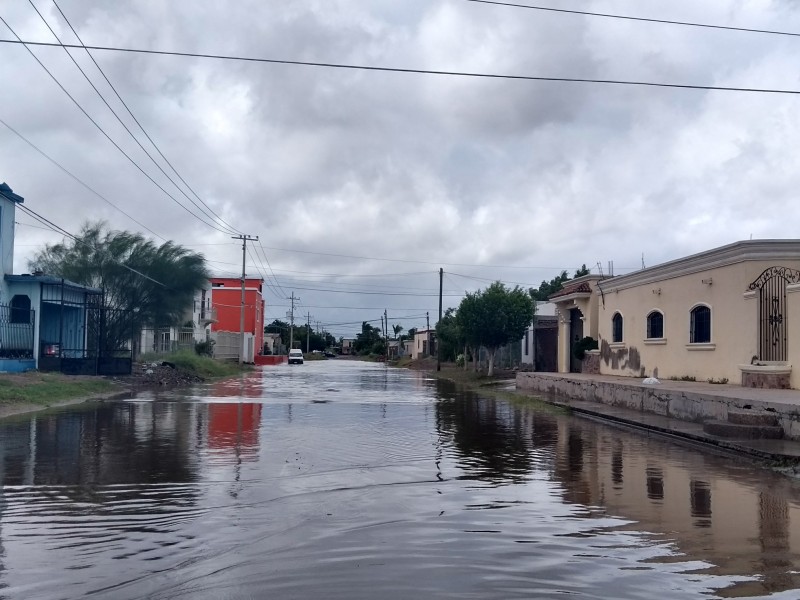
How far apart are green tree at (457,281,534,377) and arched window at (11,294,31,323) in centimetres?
2314

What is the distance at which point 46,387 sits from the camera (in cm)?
2453

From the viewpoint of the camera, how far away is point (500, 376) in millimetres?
47125

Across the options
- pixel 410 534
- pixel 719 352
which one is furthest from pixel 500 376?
pixel 410 534

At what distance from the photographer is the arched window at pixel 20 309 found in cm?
3098

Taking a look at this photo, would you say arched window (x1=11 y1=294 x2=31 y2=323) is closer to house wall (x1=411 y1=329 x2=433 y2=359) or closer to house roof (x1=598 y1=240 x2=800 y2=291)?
house roof (x1=598 y1=240 x2=800 y2=291)

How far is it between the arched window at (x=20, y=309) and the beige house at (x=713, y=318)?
76.6 ft

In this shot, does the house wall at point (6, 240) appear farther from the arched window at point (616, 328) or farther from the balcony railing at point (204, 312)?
the balcony railing at point (204, 312)

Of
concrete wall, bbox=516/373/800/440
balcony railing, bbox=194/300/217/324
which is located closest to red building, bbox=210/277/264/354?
balcony railing, bbox=194/300/217/324

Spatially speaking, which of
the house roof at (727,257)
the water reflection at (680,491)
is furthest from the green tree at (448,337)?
the water reflection at (680,491)

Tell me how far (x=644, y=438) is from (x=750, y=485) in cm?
585

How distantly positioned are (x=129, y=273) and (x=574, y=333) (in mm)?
22580

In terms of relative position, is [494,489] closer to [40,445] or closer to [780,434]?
[780,434]

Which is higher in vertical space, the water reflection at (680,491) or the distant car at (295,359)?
the distant car at (295,359)

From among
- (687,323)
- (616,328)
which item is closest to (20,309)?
(616,328)
